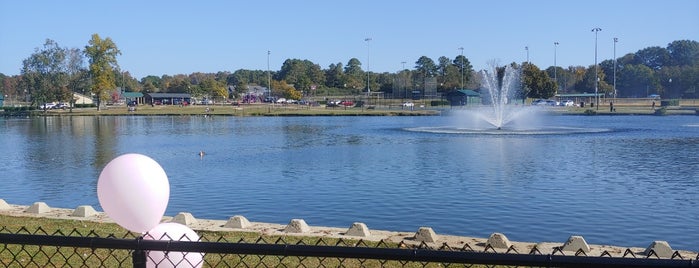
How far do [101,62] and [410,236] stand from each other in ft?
326

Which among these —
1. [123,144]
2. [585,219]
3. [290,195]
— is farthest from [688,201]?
[123,144]

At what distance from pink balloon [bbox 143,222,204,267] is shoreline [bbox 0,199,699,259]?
361 centimetres

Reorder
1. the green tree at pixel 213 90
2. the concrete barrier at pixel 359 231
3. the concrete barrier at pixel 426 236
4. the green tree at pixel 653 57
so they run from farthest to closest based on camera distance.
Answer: the green tree at pixel 653 57, the green tree at pixel 213 90, the concrete barrier at pixel 359 231, the concrete barrier at pixel 426 236

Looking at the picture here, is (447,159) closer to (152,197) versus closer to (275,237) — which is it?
(275,237)

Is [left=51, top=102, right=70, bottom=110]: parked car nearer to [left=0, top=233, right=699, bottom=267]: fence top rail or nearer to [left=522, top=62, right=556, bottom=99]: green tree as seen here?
[left=522, top=62, right=556, bottom=99]: green tree

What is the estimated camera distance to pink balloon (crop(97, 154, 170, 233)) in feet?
15.5

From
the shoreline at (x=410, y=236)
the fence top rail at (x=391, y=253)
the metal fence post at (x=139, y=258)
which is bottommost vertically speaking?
the shoreline at (x=410, y=236)

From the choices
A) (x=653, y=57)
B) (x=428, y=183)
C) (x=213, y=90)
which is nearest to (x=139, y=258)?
(x=428, y=183)

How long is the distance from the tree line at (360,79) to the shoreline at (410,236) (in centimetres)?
9330

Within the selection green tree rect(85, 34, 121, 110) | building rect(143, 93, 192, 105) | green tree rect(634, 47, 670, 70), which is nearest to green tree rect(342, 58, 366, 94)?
building rect(143, 93, 192, 105)

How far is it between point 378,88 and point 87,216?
13854cm

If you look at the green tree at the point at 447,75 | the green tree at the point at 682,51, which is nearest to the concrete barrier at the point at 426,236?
the green tree at the point at 447,75

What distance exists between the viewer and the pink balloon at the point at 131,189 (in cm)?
473

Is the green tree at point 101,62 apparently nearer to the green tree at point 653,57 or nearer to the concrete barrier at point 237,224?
the concrete barrier at point 237,224
